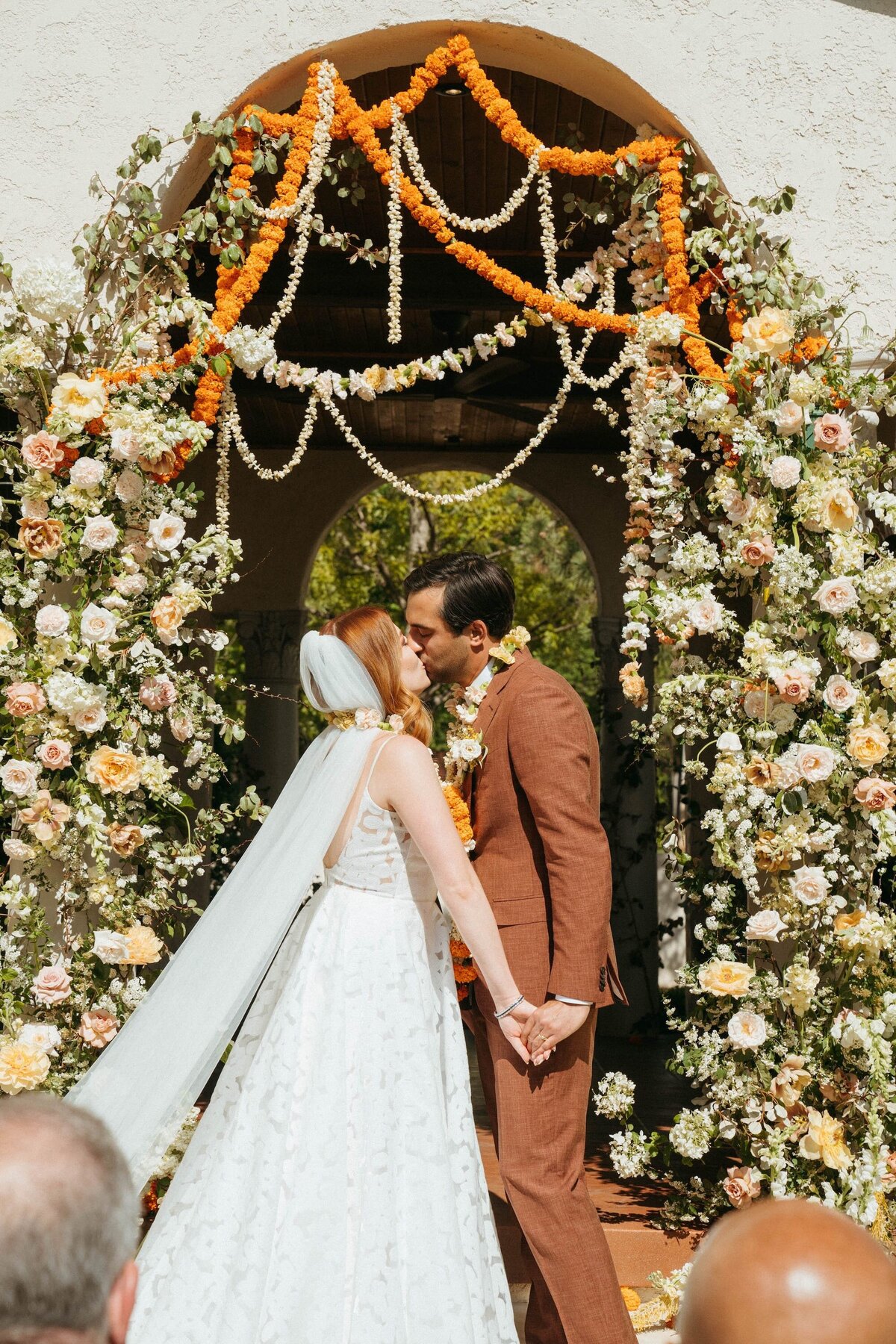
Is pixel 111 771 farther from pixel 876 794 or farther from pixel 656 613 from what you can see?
pixel 876 794

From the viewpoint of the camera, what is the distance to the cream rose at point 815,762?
3.11 meters

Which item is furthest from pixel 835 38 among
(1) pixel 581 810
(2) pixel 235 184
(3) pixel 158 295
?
(1) pixel 581 810

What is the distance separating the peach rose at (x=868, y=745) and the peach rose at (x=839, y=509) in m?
0.54

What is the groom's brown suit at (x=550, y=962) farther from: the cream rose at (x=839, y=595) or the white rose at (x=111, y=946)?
the white rose at (x=111, y=946)

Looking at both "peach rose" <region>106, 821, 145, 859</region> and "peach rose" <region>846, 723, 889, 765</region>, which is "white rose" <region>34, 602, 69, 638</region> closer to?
"peach rose" <region>106, 821, 145, 859</region>

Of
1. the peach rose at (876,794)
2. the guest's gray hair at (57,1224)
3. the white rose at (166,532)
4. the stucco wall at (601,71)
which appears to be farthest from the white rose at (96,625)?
the guest's gray hair at (57,1224)

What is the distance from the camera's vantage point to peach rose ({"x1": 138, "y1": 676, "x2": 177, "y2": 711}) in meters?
3.33

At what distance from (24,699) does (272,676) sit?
624 centimetres

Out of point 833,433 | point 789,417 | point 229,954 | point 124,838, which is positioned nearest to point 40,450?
point 124,838

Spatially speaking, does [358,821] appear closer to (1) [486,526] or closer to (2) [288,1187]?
(2) [288,1187]

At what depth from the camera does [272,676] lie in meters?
9.42

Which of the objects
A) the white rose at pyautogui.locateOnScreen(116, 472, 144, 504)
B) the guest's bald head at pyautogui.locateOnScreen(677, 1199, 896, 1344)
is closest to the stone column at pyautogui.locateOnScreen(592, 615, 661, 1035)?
the white rose at pyautogui.locateOnScreen(116, 472, 144, 504)

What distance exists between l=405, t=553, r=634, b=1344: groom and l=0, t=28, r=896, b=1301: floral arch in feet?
1.23

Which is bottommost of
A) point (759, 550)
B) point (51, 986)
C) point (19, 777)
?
point (51, 986)
